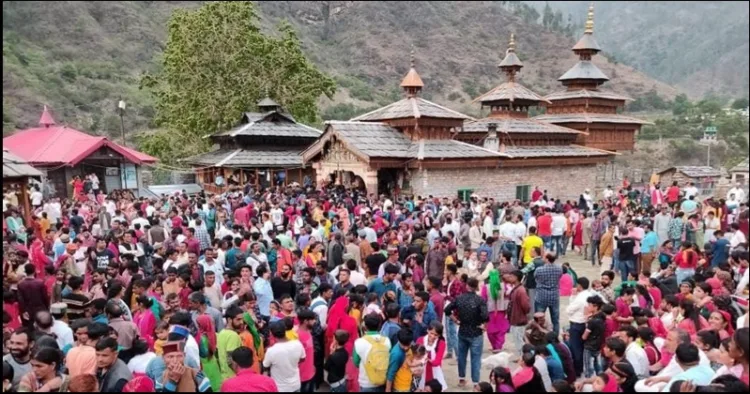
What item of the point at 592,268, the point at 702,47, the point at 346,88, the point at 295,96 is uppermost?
the point at 702,47

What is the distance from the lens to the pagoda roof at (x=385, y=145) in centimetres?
2066

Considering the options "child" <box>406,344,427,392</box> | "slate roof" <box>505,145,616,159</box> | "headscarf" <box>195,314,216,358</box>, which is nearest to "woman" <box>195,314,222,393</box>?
"headscarf" <box>195,314,216,358</box>

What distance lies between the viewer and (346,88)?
81.9 m

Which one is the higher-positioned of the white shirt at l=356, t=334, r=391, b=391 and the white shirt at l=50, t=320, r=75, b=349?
the white shirt at l=50, t=320, r=75, b=349

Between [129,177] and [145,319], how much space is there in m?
20.8

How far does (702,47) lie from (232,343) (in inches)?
5452

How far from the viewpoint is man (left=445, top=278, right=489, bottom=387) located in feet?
23.2

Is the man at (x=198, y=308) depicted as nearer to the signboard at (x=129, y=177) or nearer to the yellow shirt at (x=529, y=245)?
the yellow shirt at (x=529, y=245)

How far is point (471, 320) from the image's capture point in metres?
A: 7.11

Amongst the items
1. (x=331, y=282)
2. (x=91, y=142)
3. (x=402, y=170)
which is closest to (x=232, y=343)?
(x=331, y=282)

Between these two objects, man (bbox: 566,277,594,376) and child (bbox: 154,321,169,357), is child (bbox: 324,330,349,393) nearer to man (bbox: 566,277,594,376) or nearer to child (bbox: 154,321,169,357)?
child (bbox: 154,321,169,357)

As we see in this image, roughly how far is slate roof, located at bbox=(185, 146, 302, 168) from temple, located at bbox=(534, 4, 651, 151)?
15.9 m

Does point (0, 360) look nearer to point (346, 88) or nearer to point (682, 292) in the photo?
point (682, 292)

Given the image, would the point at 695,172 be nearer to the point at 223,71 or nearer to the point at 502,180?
the point at 502,180
